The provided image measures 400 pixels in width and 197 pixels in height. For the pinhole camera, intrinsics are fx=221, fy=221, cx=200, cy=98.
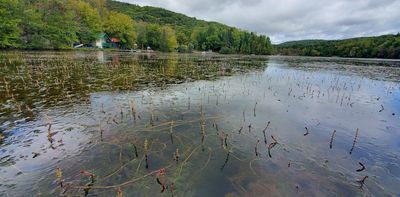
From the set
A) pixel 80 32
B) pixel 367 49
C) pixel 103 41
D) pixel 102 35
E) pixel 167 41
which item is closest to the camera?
pixel 80 32

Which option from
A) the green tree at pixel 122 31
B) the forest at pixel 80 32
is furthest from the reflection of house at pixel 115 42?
the green tree at pixel 122 31

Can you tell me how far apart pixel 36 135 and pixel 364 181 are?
1094 centimetres

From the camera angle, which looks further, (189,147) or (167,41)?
(167,41)

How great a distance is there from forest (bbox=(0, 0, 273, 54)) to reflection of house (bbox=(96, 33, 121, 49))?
6.75 feet

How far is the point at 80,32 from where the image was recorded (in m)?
82.8

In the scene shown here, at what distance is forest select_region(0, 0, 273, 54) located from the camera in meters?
56.2

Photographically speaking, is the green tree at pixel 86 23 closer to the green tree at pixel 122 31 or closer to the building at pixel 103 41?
the building at pixel 103 41

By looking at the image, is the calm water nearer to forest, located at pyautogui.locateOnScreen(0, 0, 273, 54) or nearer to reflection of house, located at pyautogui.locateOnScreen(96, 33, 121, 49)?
forest, located at pyautogui.locateOnScreen(0, 0, 273, 54)

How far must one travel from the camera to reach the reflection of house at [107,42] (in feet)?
328

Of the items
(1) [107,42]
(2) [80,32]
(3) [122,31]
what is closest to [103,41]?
(1) [107,42]

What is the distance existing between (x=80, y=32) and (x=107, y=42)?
25780 millimetres

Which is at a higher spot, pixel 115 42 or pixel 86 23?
pixel 86 23

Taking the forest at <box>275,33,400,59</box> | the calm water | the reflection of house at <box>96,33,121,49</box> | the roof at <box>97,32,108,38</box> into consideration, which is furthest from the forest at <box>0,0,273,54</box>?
the calm water

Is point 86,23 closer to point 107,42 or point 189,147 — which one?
point 107,42
